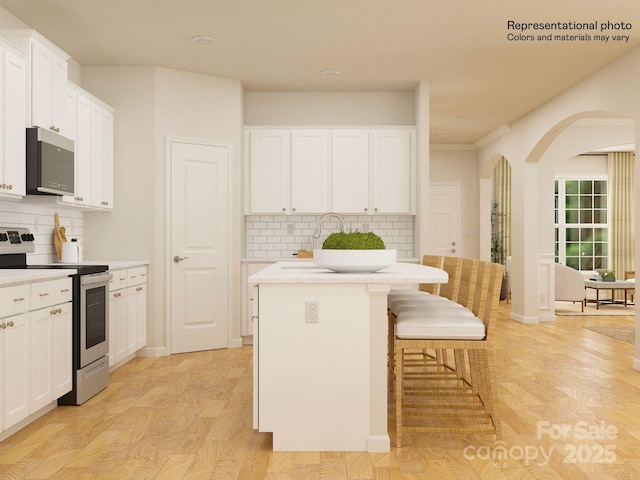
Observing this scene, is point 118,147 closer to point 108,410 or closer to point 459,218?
point 108,410

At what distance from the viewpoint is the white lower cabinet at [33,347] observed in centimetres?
332

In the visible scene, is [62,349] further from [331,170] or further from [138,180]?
[331,170]

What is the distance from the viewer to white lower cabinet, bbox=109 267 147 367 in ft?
16.9

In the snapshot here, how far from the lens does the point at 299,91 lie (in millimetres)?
7238

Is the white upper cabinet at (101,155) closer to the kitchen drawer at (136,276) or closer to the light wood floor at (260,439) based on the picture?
the kitchen drawer at (136,276)

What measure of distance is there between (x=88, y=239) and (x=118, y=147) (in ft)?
3.21

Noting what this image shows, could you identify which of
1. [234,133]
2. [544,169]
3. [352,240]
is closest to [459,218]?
[544,169]

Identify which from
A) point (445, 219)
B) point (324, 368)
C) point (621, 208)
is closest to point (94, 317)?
point (324, 368)

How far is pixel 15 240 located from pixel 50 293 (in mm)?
1057

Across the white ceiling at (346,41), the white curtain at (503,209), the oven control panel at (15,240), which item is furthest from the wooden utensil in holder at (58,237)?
the white curtain at (503,209)

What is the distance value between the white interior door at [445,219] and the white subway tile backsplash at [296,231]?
13.8 ft

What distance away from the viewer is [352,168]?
696cm

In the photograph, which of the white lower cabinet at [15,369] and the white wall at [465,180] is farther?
the white wall at [465,180]

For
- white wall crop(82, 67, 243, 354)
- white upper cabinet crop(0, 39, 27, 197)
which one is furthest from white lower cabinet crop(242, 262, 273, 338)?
white upper cabinet crop(0, 39, 27, 197)
